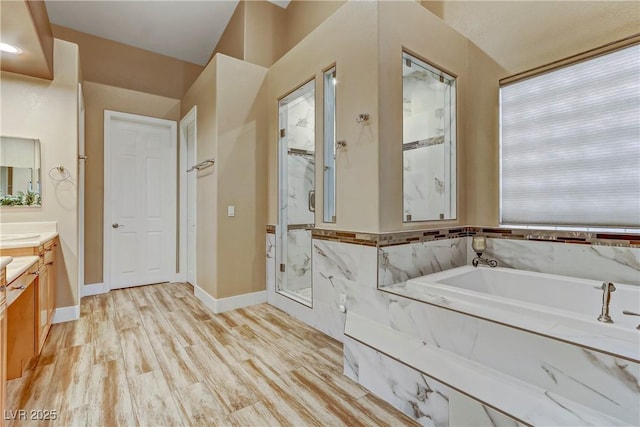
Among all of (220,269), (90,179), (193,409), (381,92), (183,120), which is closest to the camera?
(193,409)

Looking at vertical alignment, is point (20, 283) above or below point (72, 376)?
above

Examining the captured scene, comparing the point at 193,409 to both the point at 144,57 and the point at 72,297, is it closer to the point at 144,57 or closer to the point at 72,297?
the point at 72,297

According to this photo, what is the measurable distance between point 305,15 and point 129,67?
264 centimetres

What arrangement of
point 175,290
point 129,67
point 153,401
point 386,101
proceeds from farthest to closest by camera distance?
point 129,67, point 175,290, point 386,101, point 153,401

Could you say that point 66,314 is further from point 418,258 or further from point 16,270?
point 418,258

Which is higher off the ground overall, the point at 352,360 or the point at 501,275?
the point at 501,275

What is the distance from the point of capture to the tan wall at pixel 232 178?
3250 mm

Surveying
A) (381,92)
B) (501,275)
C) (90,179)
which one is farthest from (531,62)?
(90,179)

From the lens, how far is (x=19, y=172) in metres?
2.84

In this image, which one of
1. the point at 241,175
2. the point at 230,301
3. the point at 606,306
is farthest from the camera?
the point at 241,175

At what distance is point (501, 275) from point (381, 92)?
5.72ft

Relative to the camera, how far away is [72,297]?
299 centimetres

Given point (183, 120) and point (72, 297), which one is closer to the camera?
point (72, 297)

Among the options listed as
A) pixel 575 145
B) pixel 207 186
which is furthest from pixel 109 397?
pixel 575 145
